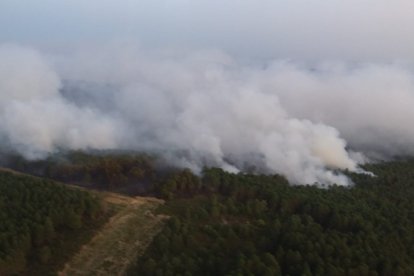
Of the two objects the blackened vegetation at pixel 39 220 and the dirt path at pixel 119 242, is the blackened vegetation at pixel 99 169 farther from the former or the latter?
the blackened vegetation at pixel 39 220

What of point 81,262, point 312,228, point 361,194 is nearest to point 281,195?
point 312,228

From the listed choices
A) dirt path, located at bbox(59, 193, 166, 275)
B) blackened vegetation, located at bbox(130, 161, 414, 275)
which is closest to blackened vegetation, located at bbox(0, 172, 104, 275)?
dirt path, located at bbox(59, 193, 166, 275)

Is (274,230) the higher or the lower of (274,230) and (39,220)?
the higher

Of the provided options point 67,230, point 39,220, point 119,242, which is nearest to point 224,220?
point 119,242

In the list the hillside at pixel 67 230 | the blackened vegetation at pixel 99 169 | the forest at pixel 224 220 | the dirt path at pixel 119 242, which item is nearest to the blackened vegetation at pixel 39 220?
the hillside at pixel 67 230

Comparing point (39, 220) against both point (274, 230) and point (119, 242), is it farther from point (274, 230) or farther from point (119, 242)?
point (274, 230)

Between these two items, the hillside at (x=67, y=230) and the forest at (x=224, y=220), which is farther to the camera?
the forest at (x=224, y=220)
